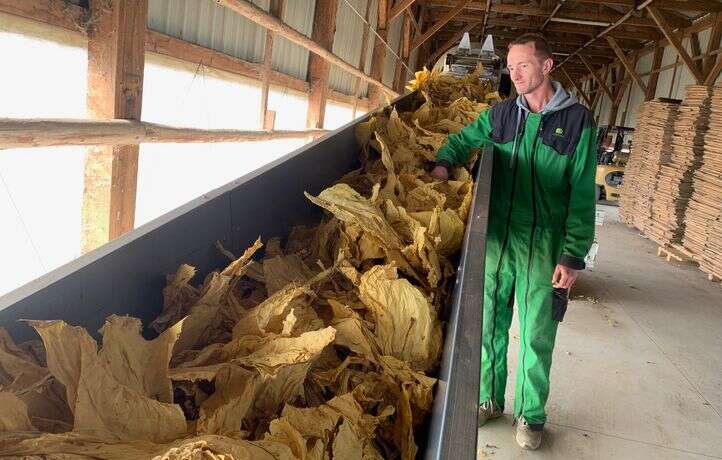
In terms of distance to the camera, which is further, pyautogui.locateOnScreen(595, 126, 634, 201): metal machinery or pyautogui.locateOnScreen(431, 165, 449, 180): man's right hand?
pyautogui.locateOnScreen(595, 126, 634, 201): metal machinery

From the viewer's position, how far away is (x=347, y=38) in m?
8.04

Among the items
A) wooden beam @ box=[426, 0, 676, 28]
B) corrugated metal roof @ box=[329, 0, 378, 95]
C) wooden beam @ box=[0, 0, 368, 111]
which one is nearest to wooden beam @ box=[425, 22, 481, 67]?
wooden beam @ box=[426, 0, 676, 28]

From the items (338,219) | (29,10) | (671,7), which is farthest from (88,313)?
(671,7)

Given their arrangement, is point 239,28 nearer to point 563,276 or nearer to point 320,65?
point 320,65

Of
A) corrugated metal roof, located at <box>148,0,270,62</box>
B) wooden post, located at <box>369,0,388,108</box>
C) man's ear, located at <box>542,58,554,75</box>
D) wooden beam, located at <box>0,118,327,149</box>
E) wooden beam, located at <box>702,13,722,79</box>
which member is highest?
wooden beam, located at <box>702,13,722,79</box>

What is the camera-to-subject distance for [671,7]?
9.52 metres

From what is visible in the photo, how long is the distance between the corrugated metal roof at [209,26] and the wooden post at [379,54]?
4879 millimetres

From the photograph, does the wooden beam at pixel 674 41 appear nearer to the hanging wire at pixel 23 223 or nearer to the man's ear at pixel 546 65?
the man's ear at pixel 546 65

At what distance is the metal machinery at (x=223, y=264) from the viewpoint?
80 centimetres

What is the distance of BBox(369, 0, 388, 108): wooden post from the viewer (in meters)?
9.09

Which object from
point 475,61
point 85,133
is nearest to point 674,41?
point 475,61

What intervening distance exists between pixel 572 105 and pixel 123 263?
2.09m

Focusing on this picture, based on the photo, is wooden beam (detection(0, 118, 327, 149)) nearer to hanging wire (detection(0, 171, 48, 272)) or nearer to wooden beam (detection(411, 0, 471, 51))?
hanging wire (detection(0, 171, 48, 272))

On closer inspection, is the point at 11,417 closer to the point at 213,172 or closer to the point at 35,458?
the point at 35,458
